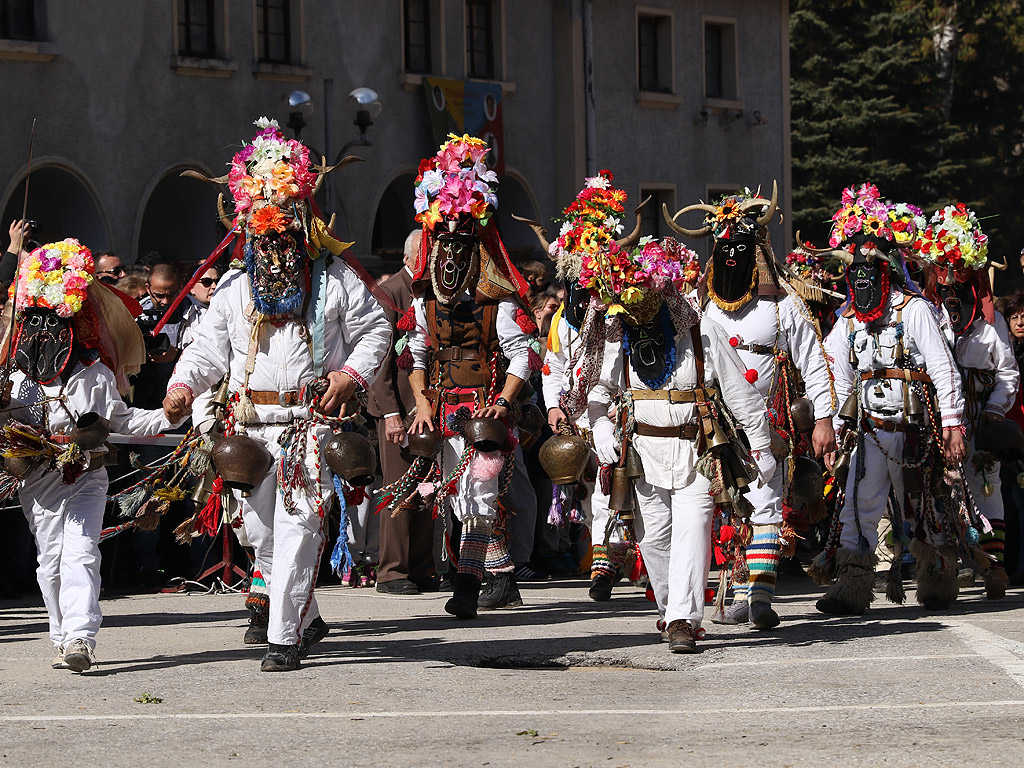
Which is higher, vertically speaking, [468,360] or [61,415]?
[468,360]

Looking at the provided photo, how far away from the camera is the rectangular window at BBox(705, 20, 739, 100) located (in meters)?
31.5

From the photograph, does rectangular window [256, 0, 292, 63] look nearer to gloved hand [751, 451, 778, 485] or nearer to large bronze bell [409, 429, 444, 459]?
large bronze bell [409, 429, 444, 459]

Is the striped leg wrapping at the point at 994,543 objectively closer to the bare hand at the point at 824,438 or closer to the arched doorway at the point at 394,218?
the bare hand at the point at 824,438

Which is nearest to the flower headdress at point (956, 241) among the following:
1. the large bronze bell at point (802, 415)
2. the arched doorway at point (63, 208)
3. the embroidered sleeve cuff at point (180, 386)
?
the large bronze bell at point (802, 415)

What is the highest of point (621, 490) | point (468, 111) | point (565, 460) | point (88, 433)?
point (468, 111)

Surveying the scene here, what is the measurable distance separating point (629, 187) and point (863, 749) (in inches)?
915

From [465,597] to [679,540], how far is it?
2.02 metres

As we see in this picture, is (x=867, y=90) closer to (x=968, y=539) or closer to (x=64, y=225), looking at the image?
(x=64, y=225)

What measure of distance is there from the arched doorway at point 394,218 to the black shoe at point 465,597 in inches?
637

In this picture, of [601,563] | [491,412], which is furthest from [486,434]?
[601,563]

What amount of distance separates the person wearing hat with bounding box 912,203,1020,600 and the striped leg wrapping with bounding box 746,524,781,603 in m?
2.30

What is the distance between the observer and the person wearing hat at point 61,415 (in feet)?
29.3

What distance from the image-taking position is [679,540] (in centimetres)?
903

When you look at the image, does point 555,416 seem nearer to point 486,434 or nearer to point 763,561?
point 486,434
